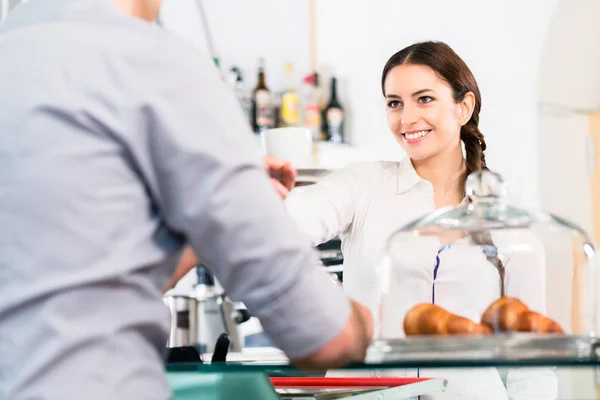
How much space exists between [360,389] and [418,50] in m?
1.10

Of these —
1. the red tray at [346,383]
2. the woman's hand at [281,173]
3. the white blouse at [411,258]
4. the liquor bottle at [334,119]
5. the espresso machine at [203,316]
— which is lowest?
the espresso machine at [203,316]

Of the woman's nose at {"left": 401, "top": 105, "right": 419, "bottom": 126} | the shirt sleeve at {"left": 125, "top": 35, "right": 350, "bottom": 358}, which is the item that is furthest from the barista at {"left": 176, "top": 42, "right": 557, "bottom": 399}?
the shirt sleeve at {"left": 125, "top": 35, "right": 350, "bottom": 358}

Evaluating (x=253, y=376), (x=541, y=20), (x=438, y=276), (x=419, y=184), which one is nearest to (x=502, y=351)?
(x=253, y=376)

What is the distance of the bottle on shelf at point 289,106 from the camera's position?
3730 mm

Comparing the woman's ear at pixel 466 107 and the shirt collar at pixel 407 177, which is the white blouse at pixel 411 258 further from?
the woman's ear at pixel 466 107

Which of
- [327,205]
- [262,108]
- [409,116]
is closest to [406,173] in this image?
[409,116]

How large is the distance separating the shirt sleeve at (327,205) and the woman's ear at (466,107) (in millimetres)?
283

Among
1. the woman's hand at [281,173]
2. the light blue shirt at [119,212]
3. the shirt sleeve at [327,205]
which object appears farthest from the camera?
the shirt sleeve at [327,205]

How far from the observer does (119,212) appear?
0.59 m

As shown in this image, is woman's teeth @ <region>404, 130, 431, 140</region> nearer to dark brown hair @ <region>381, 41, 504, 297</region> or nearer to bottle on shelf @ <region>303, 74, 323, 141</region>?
dark brown hair @ <region>381, 41, 504, 297</region>

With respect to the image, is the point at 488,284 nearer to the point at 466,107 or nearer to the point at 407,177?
the point at 407,177

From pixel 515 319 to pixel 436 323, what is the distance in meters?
0.07

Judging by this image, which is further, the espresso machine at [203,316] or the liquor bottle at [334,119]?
the liquor bottle at [334,119]

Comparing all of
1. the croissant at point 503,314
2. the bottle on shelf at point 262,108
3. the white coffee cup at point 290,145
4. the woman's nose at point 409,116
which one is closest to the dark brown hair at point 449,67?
the woman's nose at point 409,116
